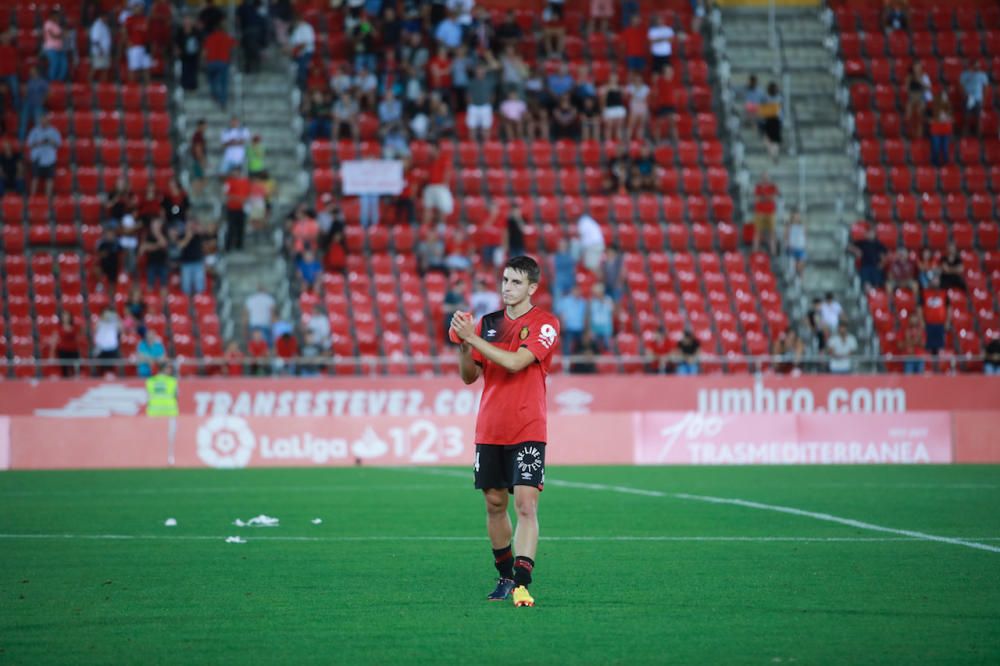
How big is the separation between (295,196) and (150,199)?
3.68 meters

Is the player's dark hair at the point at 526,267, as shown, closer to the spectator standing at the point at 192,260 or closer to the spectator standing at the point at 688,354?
the spectator standing at the point at 688,354

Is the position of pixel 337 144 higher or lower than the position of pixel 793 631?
higher

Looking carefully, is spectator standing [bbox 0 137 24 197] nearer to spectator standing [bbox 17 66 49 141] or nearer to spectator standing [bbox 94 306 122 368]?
spectator standing [bbox 17 66 49 141]

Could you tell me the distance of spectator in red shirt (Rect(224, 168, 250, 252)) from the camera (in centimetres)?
2973

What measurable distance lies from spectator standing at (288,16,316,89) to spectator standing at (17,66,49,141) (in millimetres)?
5298

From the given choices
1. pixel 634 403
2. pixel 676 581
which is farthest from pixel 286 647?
pixel 634 403

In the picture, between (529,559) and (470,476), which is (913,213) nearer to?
(470,476)

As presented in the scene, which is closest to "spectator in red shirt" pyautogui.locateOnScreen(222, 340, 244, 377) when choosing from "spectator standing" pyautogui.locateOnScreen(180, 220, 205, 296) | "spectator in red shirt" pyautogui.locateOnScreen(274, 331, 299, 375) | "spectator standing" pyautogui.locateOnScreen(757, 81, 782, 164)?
"spectator in red shirt" pyautogui.locateOnScreen(274, 331, 299, 375)

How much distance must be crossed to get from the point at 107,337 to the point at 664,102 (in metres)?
13.6

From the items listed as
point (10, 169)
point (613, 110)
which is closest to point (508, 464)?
point (10, 169)

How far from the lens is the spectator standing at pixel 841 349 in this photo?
92.7 feet

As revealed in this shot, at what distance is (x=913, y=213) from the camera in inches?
1297

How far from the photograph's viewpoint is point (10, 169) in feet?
99.1

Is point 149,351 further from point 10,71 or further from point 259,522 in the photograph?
point 259,522
